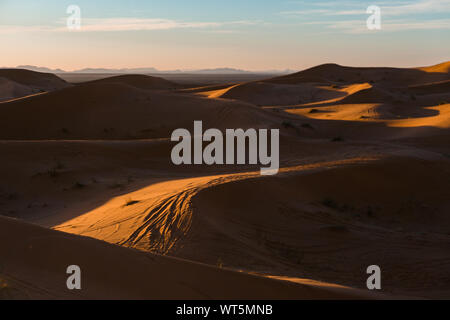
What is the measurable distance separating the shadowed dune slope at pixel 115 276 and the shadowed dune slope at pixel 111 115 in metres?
14.7

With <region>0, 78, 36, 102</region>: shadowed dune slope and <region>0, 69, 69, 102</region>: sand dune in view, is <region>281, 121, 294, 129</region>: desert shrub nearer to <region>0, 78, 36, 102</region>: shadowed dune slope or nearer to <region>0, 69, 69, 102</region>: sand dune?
<region>0, 78, 36, 102</region>: shadowed dune slope

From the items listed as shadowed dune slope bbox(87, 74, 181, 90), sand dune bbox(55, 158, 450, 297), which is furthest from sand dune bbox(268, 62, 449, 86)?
sand dune bbox(55, 158, 450, 297)

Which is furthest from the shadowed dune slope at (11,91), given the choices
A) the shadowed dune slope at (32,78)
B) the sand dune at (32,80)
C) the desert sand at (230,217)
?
the desert sand at (230,217)

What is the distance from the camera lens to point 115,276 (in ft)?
13.7

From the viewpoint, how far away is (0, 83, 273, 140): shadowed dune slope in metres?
20.7

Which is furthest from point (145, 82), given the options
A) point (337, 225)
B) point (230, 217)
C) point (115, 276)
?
point (115, 276)

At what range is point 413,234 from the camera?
916 centimetres

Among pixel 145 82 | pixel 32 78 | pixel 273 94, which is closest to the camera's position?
pixel 273 94

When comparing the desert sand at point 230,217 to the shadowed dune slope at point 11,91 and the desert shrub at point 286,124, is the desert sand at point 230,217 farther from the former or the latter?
the shadowed dune slope at point 11,91

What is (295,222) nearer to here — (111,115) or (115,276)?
(115,276)

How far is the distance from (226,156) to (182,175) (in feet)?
7.42

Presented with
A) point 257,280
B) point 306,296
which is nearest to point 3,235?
point 257,280

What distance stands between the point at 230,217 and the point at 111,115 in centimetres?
1562

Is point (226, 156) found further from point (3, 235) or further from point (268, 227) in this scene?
point (3, 235)
